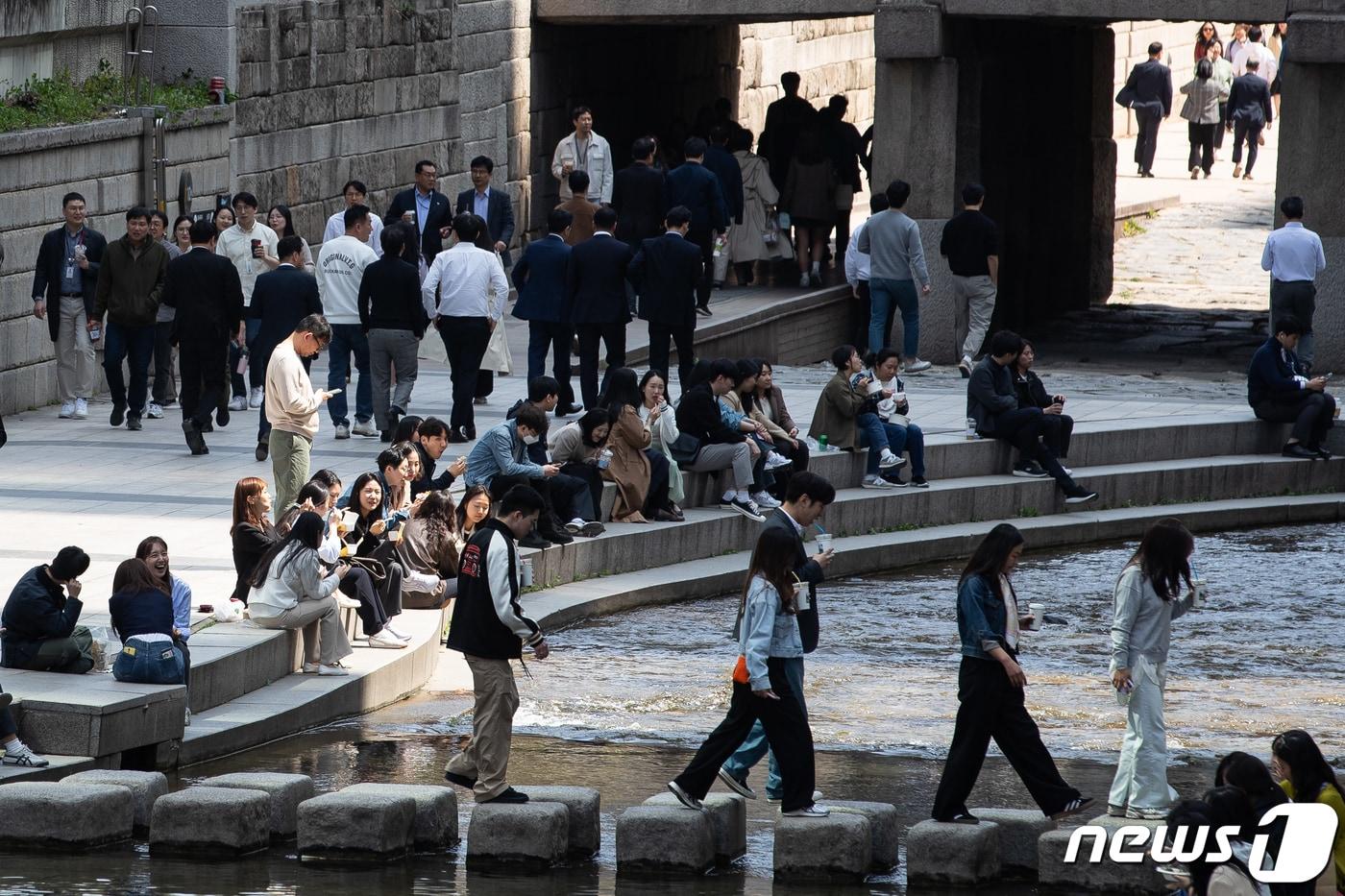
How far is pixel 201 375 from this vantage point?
15.5 meters

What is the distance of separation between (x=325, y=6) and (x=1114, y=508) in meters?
8.86

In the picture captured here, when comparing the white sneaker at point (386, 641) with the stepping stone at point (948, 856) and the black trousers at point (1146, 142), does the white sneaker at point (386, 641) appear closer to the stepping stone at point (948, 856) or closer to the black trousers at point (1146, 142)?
the stepping stone at point (948, 856)

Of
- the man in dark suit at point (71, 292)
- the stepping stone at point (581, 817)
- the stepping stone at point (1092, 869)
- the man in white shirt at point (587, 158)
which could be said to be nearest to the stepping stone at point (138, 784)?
the stepping stone at point (581, 817)

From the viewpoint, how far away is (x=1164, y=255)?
31047 millimetres

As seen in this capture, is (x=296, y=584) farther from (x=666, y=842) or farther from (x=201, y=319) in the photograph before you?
(x=201, y=319)

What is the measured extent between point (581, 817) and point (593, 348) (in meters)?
8.32

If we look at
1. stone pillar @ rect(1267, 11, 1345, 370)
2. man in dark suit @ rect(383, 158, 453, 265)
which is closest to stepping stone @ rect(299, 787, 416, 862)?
man in dark suit @ rect(383, 158, 453, 265)

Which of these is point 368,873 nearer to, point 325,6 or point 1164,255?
point 325,6

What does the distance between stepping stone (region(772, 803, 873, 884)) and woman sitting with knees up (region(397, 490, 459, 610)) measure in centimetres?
437

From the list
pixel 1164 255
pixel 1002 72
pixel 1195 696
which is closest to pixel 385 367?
pixel 1195 696

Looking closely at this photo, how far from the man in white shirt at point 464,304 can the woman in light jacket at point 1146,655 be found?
7.47 metres

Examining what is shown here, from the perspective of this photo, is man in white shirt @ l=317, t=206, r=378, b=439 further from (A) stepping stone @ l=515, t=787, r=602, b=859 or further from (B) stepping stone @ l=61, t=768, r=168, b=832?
(A) stepping stone @ l=515, t=787, r=602, b=859

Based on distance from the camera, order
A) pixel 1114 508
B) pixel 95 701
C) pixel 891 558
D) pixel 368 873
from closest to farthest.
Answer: pixel 368 873 < pixel 95 701 < pixel 891 558 < pixel 1114 508

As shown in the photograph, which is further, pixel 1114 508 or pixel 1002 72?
pixel 1002 72
